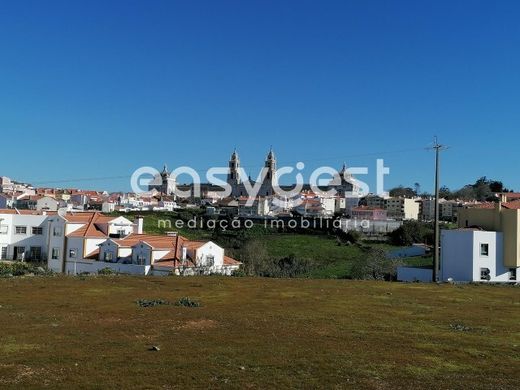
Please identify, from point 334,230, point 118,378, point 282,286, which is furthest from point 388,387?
point 334,230

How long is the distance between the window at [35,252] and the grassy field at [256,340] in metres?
29.8

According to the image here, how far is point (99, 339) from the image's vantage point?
14430 mm

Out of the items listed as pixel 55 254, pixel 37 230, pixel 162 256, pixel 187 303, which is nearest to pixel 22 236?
pixel 37 230

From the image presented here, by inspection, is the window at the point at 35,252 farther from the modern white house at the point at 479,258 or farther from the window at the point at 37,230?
the modern white house at the point at 479,258

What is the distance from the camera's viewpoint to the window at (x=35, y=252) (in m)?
54.6

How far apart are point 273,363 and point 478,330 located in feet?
27.8

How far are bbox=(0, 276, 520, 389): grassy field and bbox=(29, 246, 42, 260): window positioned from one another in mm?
29841

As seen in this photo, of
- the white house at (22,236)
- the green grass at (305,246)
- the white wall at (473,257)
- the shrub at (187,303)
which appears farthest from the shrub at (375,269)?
the white house at (22,236)

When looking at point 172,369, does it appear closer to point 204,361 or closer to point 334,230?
point 204,361

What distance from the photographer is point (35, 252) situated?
5484 cm

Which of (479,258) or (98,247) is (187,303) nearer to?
(479,258)

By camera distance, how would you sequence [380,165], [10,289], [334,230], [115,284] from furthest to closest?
[334,230] < [380,165] < [115,284] < [10,289]

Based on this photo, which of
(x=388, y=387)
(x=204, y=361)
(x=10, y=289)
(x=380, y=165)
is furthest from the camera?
(x=380, y=165)

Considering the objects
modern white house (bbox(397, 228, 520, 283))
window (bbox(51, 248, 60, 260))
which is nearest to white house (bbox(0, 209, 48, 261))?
window (bbox(51, 248, 60, 260))
